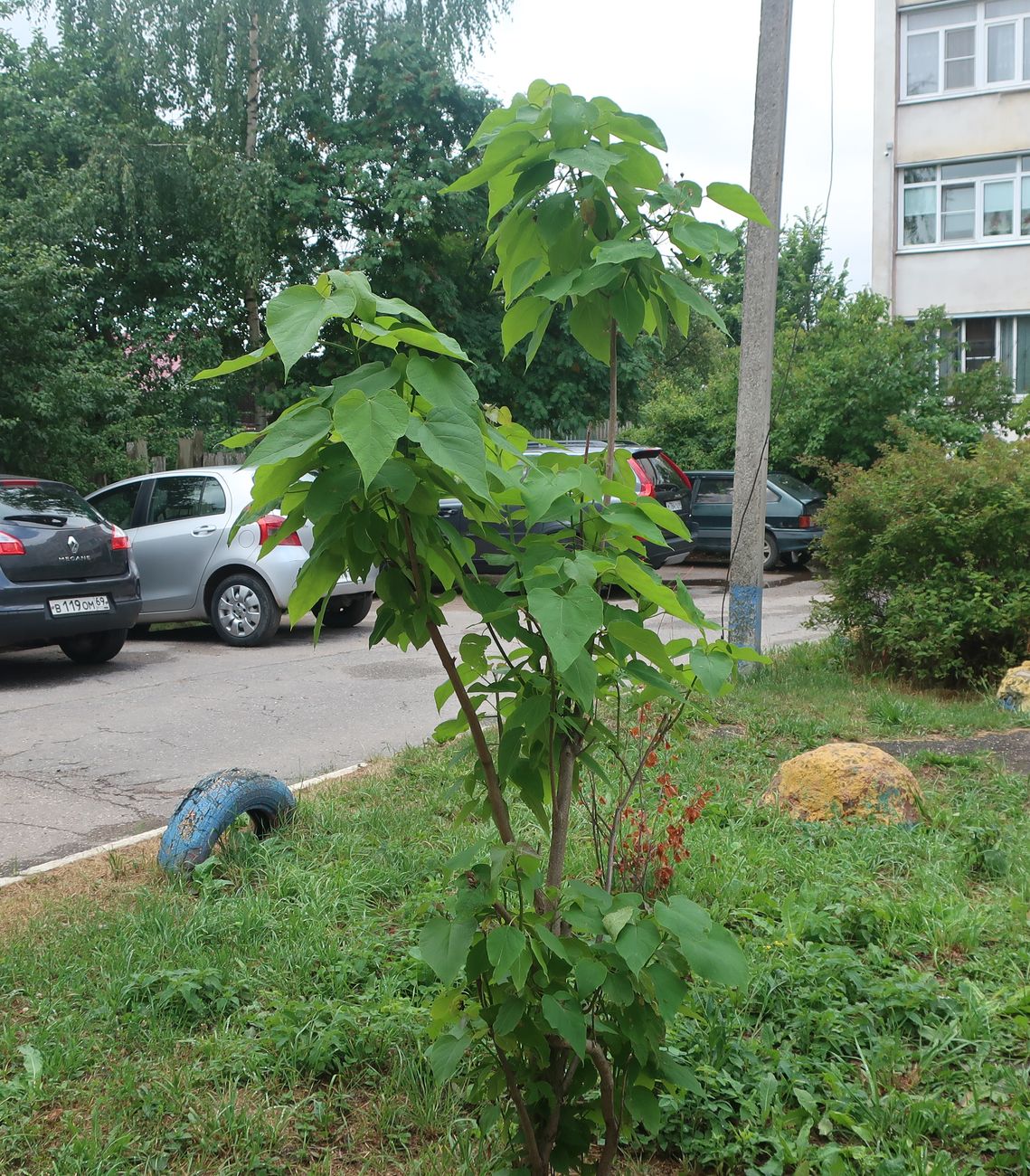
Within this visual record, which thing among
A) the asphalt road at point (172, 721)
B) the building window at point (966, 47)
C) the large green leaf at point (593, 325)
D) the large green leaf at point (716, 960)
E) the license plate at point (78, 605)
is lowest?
the asphalt road at point (172, 721)

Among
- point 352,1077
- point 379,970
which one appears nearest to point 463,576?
point 352,1077

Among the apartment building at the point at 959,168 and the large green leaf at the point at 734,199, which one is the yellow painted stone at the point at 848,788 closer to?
the large green leaf at the point at 734,199

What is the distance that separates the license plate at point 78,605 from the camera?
9.67 meters

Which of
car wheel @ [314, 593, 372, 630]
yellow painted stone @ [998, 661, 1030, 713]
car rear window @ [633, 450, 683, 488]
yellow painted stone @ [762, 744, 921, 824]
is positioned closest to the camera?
yellow painted stone @ [762, 744, 921, 824]

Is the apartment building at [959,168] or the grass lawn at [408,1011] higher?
the apartment building at [959,168]

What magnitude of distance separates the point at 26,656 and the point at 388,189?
37.3 feet

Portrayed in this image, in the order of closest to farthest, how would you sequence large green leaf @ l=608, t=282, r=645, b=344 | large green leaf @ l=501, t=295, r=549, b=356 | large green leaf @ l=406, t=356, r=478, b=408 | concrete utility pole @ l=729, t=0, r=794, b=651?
large green leaf @ l=406, t=356, r=478, b=408 → large green leaf @ l=608, t=282, r=645, b=344 → large green leaf @ l=501, t=295, r=549, b=356 → concrete utility pole @ l=729, t=0, r=794, b=651

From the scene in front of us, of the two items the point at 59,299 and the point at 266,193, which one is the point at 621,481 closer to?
the point at 59,299

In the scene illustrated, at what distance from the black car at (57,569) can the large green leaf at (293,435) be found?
8.42 m

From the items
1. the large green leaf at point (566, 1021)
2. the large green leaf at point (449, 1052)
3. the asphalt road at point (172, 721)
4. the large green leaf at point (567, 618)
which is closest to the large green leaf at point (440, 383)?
the large green leaf at point (567, 618)

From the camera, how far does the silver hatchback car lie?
11562mm

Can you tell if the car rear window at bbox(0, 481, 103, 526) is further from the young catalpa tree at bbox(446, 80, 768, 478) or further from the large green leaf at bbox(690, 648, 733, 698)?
the large green leaf at bbox(690, 648, 733, 698)

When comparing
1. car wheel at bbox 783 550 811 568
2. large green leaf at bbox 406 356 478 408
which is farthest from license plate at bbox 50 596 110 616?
car wheel at bbox 783 550 811 568

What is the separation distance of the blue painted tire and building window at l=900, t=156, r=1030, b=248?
86.8 feet
